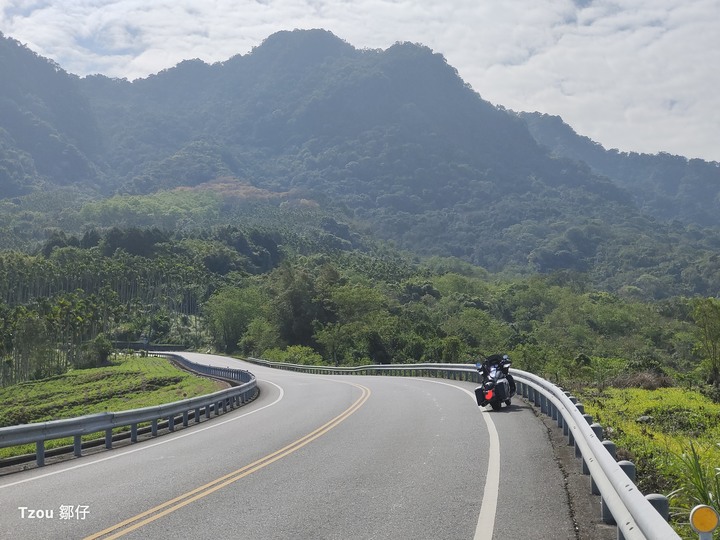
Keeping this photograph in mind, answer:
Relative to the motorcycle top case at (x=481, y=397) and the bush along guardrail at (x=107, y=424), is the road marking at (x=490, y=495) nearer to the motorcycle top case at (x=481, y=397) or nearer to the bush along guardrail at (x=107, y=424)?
the motorcycle top case at (x=481, y=397)

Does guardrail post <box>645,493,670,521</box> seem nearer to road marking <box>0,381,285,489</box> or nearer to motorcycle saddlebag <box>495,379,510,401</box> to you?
road marking <box>0,381,285,489</box>

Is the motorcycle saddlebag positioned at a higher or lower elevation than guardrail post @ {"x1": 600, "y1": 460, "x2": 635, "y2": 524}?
lower

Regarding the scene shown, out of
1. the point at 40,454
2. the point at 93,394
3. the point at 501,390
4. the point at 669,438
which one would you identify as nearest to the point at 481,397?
the point at 501,390

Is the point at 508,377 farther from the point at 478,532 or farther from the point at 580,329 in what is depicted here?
the point at 580,329

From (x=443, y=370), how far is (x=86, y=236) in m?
165

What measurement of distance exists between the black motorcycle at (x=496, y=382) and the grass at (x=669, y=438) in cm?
191

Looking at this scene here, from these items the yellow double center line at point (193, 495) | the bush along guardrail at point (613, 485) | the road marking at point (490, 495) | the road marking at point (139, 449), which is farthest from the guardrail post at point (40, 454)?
the bush along guardrail at point (613, 485)

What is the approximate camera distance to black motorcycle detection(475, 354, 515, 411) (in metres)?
17.8

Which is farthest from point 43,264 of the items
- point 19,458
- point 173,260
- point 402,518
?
point 402,518

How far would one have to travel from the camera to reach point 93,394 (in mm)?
49906

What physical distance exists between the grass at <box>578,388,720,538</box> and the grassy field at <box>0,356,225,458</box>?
15.1 meters

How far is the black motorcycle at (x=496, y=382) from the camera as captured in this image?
58.2ft

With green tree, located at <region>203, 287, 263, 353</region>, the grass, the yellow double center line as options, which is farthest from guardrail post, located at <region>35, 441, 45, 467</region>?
green tree, located at <region>203, 287, 263, 353</region>

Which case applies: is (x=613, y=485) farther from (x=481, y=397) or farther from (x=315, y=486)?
(x=481, y=397)
